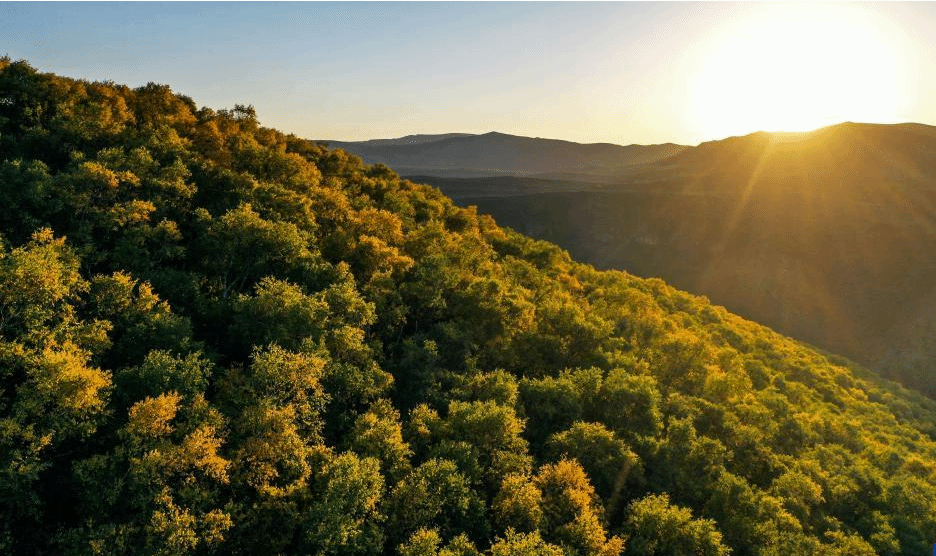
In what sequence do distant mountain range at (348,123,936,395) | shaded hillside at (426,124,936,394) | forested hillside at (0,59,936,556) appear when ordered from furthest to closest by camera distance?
shaded hillside at (426,124,936,394)
distant mountain range at (348,123,936,395)
forested hillside at (0,59,936,556)

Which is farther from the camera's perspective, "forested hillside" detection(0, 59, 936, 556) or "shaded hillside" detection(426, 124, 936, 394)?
"shaded hillside" detection(426, 124, 936, 394)

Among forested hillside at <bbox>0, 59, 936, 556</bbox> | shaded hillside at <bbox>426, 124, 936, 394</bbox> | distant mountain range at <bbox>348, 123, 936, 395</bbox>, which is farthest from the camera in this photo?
shaded hillside at <bbox>426, 124, 936, 394</bbox>

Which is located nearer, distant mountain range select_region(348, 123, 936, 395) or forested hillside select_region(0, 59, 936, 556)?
forested hillside select_region(0, 59, 936, 556)

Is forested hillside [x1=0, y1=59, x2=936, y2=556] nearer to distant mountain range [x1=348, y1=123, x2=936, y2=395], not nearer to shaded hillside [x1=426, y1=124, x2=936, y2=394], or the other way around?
shaded hillside [x1=426, y1=124, x2=936, y2=394]

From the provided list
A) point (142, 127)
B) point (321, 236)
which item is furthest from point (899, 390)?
point (142, 127)

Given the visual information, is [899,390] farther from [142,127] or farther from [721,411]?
[142,127]

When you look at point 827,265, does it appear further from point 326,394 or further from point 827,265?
point 326,394

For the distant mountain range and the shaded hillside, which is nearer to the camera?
the distant mountain range

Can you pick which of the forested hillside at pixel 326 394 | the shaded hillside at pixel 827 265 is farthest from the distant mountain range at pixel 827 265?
the forested hillside at pixel 326 394

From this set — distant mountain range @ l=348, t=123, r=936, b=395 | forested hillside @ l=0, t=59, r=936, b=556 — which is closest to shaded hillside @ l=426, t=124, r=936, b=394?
distant mountain range @ l=348, t=123, r=936, b=395
